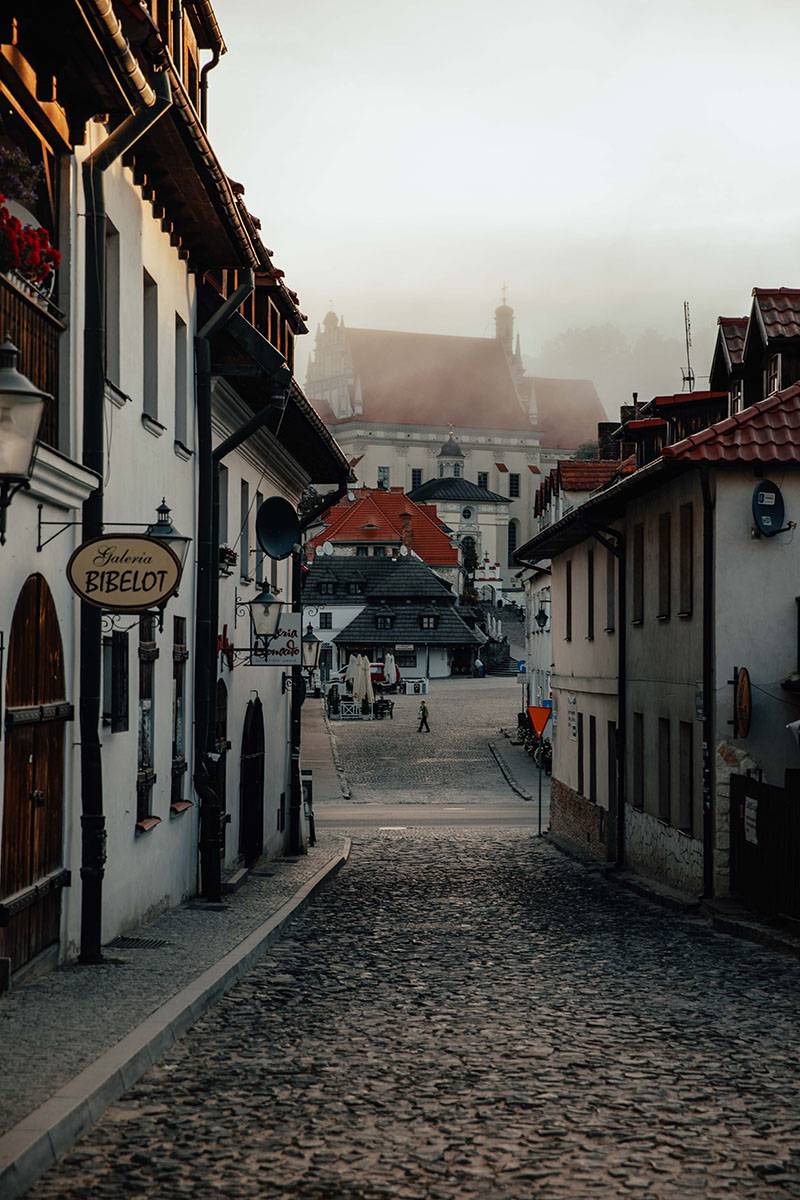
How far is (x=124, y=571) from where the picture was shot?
1115 centimetres

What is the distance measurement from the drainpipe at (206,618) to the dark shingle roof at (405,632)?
3422 inches

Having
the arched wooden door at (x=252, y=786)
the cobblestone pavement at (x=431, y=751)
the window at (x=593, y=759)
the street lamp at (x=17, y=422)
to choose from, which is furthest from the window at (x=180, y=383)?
the cobblestone pavement at (x=431, y=751)

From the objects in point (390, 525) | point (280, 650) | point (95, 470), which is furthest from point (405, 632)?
point (95, 470)

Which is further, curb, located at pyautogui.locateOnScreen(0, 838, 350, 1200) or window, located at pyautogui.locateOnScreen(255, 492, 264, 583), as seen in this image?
window, located at pyautogui.locateOnScreen(255, 492, 264, 583)

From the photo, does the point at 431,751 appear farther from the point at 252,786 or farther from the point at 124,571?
the point at 124,571

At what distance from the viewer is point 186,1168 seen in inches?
273

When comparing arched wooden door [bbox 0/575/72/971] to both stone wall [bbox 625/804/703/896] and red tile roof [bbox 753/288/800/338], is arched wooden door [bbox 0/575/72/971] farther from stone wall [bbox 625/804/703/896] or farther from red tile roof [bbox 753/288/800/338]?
red tile roof [bbox 753/288/800/338]

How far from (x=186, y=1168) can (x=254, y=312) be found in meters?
16.9

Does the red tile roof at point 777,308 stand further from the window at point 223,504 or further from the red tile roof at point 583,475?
the red tile roof at point 583,475

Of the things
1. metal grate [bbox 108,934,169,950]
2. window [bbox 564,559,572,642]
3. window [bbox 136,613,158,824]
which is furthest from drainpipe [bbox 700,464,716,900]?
window [bbox 564,559,572,642]

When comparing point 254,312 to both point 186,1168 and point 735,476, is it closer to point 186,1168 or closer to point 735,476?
point 735,476

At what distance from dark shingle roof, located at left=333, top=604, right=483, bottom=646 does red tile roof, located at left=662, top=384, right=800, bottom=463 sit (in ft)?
280

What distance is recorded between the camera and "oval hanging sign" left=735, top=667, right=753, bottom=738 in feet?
65.4

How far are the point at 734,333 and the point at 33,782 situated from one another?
54.3 feet
